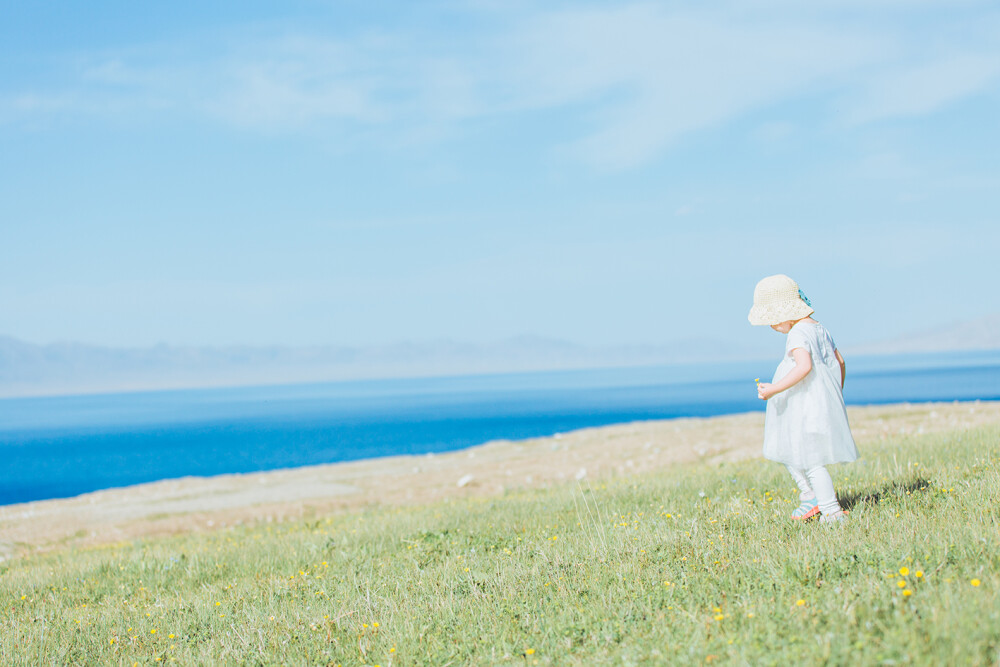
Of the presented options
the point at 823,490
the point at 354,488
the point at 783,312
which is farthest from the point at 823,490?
the point at 354,488

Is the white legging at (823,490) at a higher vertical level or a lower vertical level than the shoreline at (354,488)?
higher

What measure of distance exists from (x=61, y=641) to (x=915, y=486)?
7843mm

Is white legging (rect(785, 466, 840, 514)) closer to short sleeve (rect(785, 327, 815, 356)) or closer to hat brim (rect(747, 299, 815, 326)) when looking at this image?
short sleeve (rect(785, 327, 815, 356))

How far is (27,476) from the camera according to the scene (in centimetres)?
8000

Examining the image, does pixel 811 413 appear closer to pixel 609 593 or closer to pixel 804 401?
pixel 804 401

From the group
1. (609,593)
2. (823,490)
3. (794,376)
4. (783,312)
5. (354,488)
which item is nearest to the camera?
(609,593)

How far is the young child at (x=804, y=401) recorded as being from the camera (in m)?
5.83

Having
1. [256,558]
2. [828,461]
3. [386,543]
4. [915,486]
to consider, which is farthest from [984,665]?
[256,558]

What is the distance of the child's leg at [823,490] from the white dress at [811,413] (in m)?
0.09

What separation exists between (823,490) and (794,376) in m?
1.01

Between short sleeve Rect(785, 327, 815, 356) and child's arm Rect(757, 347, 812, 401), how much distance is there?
4 cm

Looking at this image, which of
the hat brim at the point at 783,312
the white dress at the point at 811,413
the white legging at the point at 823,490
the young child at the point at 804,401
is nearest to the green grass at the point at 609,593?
the white legging at the point at 823,490

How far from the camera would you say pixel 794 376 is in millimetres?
5805

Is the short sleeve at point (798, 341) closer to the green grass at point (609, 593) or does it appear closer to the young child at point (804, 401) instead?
the young child at point (804, 401)
